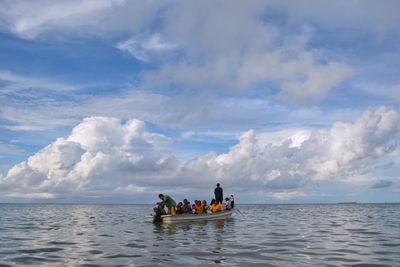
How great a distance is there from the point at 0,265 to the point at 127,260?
4.67 metres

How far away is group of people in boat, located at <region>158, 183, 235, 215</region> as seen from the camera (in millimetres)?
40000

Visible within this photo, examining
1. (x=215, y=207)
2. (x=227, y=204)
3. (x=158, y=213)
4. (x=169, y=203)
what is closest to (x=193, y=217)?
(x=169, y=203)

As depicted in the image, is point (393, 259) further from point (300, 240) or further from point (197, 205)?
point (197, 205)

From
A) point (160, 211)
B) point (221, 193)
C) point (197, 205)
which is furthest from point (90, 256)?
point (221, 193)

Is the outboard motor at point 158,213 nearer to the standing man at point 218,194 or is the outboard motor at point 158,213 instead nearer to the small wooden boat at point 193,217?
the small wooden boat at point 193,217

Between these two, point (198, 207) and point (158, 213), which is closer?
point (158, 213)

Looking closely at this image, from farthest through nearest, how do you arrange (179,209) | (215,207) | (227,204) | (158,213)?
(227,204), (215,207), (179,209), (158,213)

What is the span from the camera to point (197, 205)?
43812mm

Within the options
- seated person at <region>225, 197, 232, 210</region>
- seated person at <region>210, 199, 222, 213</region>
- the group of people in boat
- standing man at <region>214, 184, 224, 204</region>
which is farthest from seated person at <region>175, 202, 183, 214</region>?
seated person at <region>225, 197, 232, 210</region>

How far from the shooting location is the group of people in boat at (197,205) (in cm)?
4000

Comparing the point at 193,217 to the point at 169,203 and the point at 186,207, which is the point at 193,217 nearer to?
the point at 186,207

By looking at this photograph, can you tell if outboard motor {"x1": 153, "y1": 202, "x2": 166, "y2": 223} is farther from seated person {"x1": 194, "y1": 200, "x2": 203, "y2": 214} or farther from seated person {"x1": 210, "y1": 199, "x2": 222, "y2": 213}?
seated person {"x1": 210, "y1": 199, "x2": 222, "y2": 213}

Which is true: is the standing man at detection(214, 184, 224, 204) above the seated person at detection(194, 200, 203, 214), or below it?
above

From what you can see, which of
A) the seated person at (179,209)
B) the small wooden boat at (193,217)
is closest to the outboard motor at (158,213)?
the small wooden boat at (193,217)
